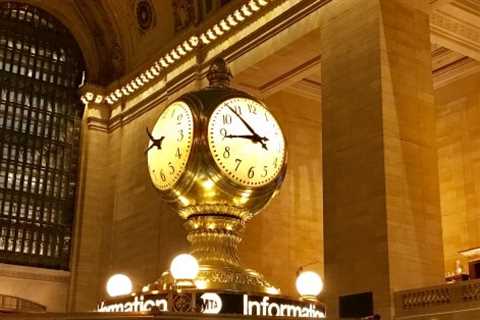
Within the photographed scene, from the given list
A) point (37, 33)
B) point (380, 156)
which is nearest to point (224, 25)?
point (380, 156)

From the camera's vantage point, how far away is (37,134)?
68.3ft

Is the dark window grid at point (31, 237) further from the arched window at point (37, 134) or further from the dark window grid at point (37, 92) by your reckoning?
the dark window grid at point (37, 92)

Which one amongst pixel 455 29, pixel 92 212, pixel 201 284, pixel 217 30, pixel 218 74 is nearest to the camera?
pixel 201 284

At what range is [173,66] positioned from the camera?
19.1 metres

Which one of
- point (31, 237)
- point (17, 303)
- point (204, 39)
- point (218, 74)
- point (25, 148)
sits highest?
point (204, 39)

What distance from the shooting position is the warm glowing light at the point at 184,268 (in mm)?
2395

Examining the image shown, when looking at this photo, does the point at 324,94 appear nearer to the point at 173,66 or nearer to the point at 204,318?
the point at 173,66

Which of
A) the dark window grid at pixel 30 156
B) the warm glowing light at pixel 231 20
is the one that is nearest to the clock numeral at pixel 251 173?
the warm glowing light at pixel 231 20

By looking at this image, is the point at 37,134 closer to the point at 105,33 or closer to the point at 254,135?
the point at 105,33

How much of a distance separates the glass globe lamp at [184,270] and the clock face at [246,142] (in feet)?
1.17

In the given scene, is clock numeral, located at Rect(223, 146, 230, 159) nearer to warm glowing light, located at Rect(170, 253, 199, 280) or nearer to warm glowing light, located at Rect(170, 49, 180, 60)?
warm glowing light, located at Rect(170, 253, 199, 280)

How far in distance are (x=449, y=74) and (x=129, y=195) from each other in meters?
8.44

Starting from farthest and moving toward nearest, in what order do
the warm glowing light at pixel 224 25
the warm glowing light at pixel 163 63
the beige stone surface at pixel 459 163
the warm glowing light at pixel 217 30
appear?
the warm glowing light at pixel 163 63 → the beige stone surface at pixel 459 163 → the warm glowing light at pixel 217 30 → the warm glowing light at pixel 224 25

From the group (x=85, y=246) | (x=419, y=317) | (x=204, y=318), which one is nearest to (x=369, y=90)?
(x=419, y=317)
